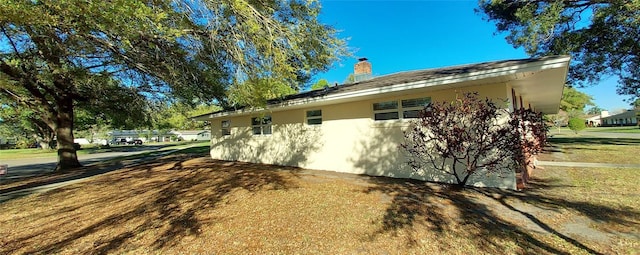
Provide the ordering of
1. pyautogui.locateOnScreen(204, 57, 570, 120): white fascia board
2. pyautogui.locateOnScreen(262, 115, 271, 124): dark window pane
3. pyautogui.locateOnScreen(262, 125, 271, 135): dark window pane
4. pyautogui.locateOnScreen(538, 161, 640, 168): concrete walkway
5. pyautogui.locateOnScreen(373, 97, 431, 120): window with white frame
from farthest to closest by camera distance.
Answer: pyautogui.locateOnScreen(262, 125, 271, 135): dark window pane → pyautogui.locateOnScreen(262, 115, 271, 124): dark window pane → pyautogui.locateOnScreen(538, 161, 640, 168): concrete walkway → pyautogui.locateOnScreen(373, 97, 431, 120): window with white frame → pyautogui.locateOnScreen(204, 57, 570, 120): white fascia board

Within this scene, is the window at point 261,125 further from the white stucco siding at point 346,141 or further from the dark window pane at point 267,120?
the white stucco siding at point 346,141

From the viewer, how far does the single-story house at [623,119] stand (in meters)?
60.9

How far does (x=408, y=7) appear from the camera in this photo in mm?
12992

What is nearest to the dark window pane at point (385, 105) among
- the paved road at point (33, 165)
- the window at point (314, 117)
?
the window at point (314, 117)

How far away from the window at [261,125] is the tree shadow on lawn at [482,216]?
7065 millimetres

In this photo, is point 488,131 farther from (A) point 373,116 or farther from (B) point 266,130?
(B) point 266,130

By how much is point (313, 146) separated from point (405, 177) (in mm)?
3724

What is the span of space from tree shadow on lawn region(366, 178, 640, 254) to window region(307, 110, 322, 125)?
14.8 ft

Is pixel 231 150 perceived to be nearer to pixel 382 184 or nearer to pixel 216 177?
pixel 216 177

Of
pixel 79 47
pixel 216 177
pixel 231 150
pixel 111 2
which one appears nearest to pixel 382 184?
pixel 216 177

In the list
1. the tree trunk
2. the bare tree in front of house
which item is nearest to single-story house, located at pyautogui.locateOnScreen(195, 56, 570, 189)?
the bare tree in front of house

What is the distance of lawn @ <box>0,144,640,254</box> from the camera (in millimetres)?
3791

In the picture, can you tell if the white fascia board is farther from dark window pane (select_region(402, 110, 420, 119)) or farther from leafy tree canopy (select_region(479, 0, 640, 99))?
leafy tree canopy (select_region(479, 0, 640, 99))

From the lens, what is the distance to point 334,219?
4688mm
